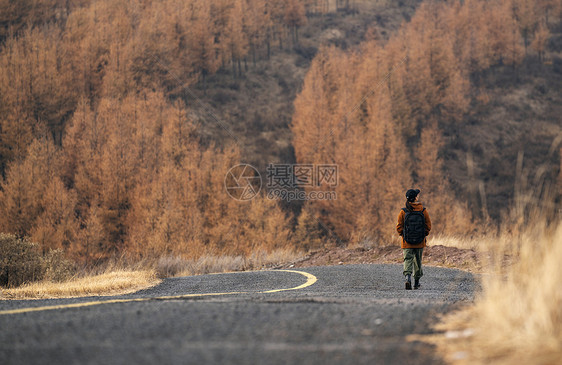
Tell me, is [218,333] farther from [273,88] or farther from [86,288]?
[273,88]

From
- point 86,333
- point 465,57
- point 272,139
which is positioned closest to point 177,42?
point 272,139

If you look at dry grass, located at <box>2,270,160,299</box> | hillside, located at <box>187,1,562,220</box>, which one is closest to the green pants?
dry grass, located at <box>2,270,160,299</box>

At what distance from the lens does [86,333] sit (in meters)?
3.00

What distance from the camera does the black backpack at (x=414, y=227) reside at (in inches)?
288

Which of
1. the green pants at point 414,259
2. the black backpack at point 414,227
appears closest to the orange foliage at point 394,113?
the green pants at point 414,259

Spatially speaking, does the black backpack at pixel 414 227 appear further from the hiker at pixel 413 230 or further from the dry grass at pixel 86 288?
the dry grass at pixel 86 288

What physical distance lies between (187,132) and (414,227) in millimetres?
38566

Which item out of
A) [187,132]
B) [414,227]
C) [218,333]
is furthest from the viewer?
[187,132]

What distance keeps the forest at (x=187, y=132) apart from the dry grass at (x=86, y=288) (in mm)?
14746

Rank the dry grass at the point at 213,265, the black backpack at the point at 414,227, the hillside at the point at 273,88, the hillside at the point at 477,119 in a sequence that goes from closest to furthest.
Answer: the black backpack at the point at 414,227, the dry grass at the point at 213,265, the hillside at the point at 477,119, the hillside at the point at 273,88

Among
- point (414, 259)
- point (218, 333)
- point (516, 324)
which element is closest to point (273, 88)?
point (414, 259)

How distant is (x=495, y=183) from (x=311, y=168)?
2105cm

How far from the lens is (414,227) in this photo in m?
7.33

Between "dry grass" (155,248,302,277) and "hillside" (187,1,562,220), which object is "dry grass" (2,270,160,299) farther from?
"hillside" (187,1,562,220)
